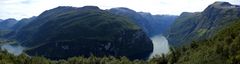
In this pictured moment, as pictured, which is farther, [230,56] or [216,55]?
[216,55]

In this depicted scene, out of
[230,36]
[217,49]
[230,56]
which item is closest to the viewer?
[230,56]

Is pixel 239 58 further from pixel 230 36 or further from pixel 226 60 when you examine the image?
pixel 230 36

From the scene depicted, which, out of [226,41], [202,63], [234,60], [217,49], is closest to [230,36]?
[226,41]

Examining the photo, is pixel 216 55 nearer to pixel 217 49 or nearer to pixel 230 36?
pixel 217 49

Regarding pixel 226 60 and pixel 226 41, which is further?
pixel 226 41

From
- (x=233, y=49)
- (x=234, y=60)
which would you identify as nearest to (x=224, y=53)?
(x=233, y=49)

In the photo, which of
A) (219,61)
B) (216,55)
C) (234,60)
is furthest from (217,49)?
(234,60)

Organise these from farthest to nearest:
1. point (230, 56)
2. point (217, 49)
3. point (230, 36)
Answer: point (230, 36) < point (217, 49) < point (230, 56)

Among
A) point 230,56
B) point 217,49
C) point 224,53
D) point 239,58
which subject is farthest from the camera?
point 217,49

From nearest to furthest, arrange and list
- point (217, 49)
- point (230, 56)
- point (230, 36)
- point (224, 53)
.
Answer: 1. point (230, 56)
2. point (224, 53)
3. point (217, 49)
4. point (230, 36)
